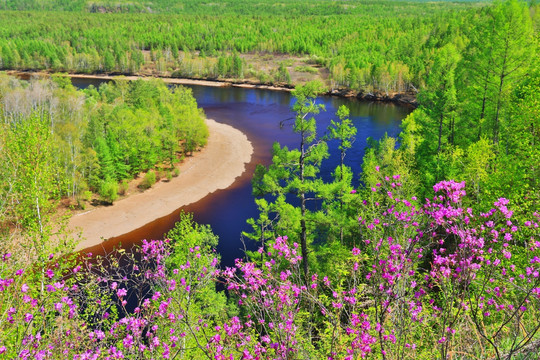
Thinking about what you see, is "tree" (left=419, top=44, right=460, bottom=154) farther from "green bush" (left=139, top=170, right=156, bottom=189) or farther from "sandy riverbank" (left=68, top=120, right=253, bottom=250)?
"green bush" (left=139, top=170, right=156, bottom=189)

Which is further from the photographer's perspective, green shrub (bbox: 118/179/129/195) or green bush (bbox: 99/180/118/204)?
green shrub (bbox: 118/179/129/195)

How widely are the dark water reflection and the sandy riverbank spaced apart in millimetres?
1308

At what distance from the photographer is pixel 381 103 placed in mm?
99062

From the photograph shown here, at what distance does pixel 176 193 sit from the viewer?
50.5 metres

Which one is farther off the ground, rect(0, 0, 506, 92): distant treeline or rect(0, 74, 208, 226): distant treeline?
rect(0, 0, 506, 92): distant treeline

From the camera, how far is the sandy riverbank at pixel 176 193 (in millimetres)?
42000

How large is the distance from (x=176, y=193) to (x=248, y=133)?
92.9 feet

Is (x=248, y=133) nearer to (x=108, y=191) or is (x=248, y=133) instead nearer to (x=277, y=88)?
(x=108, y=191)

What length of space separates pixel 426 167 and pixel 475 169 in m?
9.40

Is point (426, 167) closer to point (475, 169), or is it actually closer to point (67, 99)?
point (475, 169)

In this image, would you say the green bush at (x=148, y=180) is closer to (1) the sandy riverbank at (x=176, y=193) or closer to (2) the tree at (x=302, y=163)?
(1) the sandy riverbank at (x=176, y=193)

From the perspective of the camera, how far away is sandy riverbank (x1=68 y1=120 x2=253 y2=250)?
42.0 metres

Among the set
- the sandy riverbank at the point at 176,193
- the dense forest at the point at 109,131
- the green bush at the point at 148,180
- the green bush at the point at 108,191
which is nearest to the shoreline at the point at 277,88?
the dense forest at the point at 109,131

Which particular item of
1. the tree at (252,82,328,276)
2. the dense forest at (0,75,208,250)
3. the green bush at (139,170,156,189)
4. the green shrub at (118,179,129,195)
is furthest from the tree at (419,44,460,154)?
the green shrub at (118,179,129,195)
